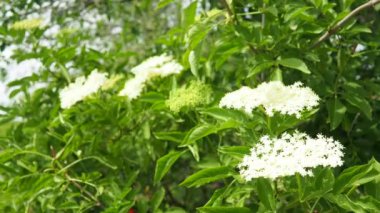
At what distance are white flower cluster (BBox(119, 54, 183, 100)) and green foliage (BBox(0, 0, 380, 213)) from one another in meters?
0.05

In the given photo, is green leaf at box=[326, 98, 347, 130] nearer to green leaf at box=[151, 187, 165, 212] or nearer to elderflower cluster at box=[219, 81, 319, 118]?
elderflower cluster at box=[219, 81, 319, 118]

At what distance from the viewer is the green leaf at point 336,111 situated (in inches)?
91.3

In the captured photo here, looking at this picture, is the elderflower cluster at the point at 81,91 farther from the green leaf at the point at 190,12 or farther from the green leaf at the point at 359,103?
the green leaf at the point at 359,103

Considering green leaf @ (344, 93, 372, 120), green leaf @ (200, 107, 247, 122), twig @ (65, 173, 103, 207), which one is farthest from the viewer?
twig @ (65, 173, 103, 207)

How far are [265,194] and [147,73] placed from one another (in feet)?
3.73

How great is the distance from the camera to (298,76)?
2807 millimetres

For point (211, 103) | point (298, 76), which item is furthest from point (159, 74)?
point (298, 76)

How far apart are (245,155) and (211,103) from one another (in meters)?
0.59

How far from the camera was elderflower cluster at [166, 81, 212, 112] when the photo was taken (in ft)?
7.00

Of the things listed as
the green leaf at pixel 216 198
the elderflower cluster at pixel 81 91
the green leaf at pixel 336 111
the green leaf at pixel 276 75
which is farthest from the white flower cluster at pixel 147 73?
the green leaf at pixel 216 198

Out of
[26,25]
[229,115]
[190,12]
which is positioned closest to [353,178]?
[229,115]

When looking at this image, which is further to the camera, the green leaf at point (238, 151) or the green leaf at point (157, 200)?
the green leaf at point (157, 200)

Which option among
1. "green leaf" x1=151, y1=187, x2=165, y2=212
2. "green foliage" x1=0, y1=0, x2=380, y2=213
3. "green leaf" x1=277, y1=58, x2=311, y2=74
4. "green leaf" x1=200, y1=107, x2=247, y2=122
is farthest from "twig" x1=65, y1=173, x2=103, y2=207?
"green leaf" x1=277, y1=58, x2=311, y2=74

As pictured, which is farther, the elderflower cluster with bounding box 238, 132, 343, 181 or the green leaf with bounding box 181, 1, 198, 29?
the green leaf with bounding box 181, 1, 198, 29
